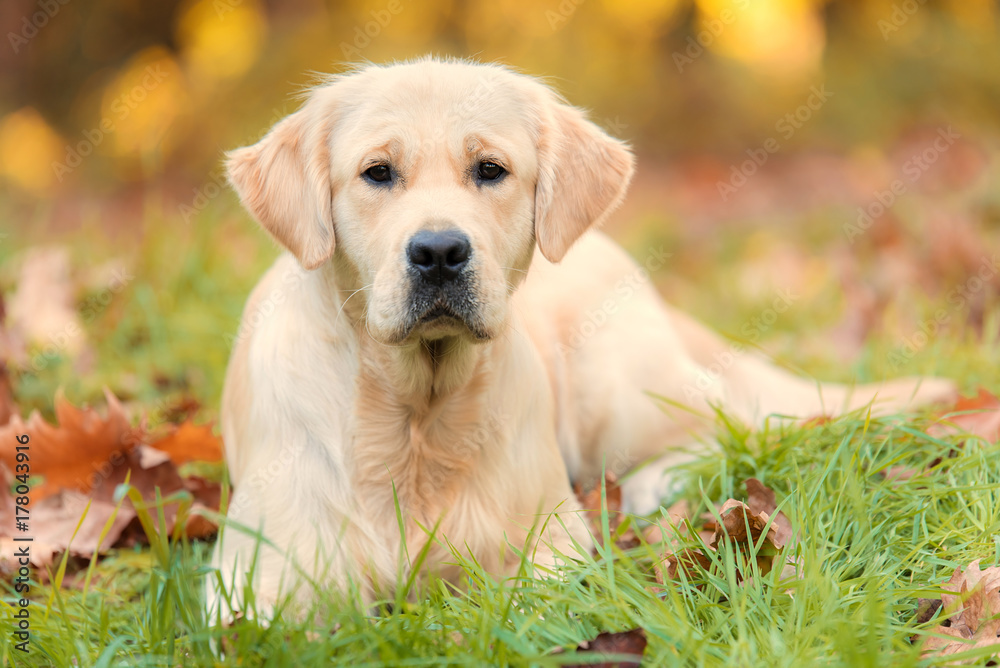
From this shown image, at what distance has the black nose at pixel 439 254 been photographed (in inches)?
91.0

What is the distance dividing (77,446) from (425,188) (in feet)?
5.64

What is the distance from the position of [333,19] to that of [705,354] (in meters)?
6.72

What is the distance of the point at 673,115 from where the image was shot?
10312 millimetres

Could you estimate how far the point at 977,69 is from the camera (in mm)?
9672

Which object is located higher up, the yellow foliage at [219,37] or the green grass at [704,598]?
the yellow foliage at [219,37]

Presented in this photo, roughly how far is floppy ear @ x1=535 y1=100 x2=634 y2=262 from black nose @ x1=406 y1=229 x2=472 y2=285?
16.9 inches

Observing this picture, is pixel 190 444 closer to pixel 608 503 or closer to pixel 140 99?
pixel 608 503

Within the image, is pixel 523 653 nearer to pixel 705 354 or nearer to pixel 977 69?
pixel 705 354

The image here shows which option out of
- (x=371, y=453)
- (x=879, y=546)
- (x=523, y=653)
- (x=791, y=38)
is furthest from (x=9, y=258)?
(x=791, y=38)

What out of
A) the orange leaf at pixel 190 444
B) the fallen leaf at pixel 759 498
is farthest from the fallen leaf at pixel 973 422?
the orange leaf at pixel 190 444

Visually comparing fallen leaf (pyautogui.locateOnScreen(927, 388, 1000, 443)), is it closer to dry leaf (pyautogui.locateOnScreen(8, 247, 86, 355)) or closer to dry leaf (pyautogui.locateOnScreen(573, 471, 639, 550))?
dry leaf (pyautogui.locateOnScreen(573, 471, 639, 550))

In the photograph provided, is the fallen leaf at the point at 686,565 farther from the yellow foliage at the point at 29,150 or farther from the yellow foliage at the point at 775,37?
the yellow foliage at the point at 29,150

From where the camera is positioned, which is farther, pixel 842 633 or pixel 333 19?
pixel 333 19

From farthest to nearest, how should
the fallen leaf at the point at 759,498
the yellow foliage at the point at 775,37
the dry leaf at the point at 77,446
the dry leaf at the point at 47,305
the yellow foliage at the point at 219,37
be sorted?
the yellow foliage at the point at 775,37 < the yellow foliage at the point at 219,37 < the dry leaf at the point at 47,305 < the dry leaf at the point at 77,446 < the fallen leaf at the point at 759,498
